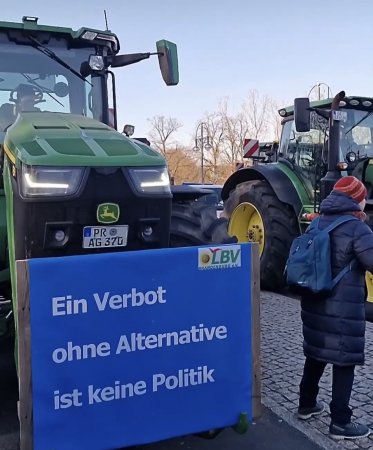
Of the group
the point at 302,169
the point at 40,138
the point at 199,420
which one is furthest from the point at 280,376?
the point at 302,169

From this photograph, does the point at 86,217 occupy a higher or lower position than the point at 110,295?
higher

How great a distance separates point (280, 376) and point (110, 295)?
2.37 meters

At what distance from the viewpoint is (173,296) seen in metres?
3.02

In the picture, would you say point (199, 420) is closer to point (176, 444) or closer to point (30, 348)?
point (176, 444)

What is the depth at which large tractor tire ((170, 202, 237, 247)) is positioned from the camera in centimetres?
405

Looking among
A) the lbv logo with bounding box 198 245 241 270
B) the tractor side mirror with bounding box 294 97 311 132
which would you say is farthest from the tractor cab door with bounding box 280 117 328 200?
the lbv logo with bounding box 198 245 241 270

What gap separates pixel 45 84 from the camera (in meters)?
4.52

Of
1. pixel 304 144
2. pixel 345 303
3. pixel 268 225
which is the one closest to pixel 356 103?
pixel 304 144

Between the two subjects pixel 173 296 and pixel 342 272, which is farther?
pixel 342 272

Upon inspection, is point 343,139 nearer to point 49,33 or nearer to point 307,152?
point 307,152

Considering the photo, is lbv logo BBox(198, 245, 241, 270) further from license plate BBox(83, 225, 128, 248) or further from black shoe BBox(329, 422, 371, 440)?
black shoe BBox(329, 422, 371, 440)

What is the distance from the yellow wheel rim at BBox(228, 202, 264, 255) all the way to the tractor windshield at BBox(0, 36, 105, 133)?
13.7 feet

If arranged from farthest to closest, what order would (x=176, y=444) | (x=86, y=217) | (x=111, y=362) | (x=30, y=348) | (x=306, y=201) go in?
(x=306, y=201), (x=176, y=444), (x=86, y=217), (x=111, y=362), (x=30, y=348)

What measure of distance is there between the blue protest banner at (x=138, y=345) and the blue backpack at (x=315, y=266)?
25.5 inches
